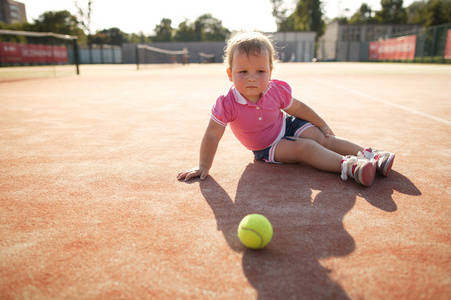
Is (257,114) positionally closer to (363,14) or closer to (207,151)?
(207,151)

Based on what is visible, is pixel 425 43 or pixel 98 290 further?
pixel 425 43

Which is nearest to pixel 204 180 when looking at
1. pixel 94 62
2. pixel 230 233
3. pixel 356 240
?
pixel 230 233

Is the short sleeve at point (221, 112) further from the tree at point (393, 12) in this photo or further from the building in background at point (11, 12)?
the building in background at point (11, 12)

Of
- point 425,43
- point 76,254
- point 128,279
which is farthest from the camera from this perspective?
point 425,43

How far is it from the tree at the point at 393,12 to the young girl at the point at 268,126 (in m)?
75.0

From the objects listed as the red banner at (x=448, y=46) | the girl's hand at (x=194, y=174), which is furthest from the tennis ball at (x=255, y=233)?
the red banner at (x=448, y=46)

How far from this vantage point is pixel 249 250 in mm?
1529

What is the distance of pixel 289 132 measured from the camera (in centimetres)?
293

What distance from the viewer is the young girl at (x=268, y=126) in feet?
7.88

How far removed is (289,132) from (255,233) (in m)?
1.60

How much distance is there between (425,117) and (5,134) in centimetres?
547

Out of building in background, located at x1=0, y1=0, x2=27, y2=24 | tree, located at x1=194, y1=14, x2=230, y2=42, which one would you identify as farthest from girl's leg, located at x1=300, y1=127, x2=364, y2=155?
tree, located at x1=194, y1=14, x2=230, y2=42

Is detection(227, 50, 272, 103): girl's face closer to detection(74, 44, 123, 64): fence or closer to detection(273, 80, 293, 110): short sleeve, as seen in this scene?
detection(273, 80, 293, 110): short sleeve

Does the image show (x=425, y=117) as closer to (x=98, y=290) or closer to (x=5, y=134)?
(x=98, y=290)
